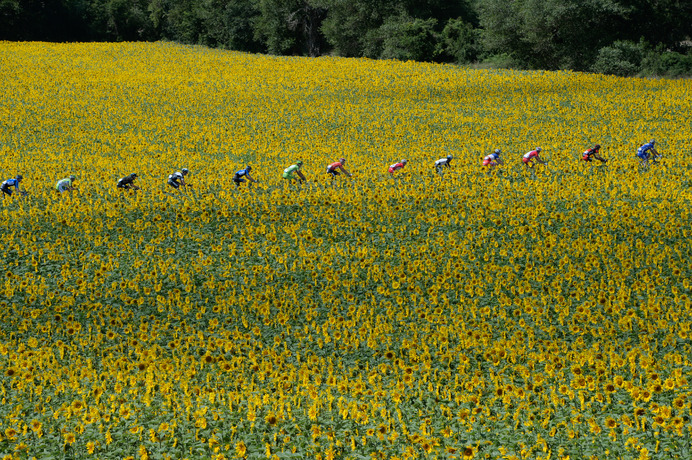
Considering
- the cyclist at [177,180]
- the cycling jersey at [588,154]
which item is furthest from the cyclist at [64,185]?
the cycling jersey at [588,154]

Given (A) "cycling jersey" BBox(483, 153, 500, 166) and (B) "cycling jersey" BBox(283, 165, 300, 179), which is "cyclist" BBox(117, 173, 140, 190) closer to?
(B) "cycling jersey" BBox(283, 165, 300, 179)

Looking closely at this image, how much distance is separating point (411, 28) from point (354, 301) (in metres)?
48.8

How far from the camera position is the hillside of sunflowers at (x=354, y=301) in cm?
861

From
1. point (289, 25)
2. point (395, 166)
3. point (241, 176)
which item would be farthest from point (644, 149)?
point (289, 25)

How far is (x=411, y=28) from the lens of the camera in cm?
5794

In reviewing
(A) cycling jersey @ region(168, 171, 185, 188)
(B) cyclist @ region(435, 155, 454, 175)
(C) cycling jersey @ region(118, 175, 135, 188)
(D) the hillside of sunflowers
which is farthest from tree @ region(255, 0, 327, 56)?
(C) cycling jersey @ region(118, 175, 135, 188)

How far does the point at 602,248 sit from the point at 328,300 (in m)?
5.74

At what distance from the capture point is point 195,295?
44.3 ft

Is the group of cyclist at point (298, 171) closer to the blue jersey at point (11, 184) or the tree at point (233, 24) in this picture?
the blue jersey at point (11, 184)

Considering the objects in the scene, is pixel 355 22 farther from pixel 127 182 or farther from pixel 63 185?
pixel 63 185

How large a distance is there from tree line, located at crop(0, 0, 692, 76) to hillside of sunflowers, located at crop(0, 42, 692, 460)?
Result: 74.6 feet

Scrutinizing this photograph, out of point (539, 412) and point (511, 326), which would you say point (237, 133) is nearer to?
point (511, 326)

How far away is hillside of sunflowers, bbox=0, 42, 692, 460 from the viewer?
8.61 metres

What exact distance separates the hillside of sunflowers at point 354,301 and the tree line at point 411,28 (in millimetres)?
22731
